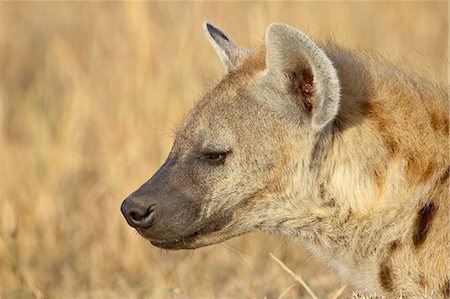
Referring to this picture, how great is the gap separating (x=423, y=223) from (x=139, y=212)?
3.07 ft

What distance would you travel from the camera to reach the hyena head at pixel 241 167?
3.38 meters

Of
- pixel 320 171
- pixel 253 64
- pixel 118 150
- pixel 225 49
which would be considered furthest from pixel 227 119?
pixel 118 150

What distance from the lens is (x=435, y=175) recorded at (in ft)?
10.9

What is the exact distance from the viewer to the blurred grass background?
17.6 feet

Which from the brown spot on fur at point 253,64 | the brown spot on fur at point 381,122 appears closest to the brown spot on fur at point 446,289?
the brown spot on fur at point 381,122

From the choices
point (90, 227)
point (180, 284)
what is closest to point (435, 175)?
point (180, 284)

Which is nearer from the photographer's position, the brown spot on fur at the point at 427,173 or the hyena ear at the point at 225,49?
the brown spot on fur at the point at 427,173

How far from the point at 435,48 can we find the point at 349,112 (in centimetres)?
447

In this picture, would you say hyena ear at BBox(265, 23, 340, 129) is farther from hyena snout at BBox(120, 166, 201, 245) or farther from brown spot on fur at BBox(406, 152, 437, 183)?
hyena snout at BBox(120, 166, 201, 245)

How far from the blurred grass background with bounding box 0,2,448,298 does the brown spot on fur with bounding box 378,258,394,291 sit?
4.28 ft

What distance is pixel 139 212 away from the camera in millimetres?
3377

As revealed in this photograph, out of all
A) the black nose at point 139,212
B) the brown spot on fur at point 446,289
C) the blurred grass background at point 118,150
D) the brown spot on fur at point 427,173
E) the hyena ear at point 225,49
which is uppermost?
the hyena ear at point 225,49

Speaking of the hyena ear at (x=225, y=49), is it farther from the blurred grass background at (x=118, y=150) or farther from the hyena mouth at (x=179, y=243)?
the blurred grass background at (x=118, y=150)

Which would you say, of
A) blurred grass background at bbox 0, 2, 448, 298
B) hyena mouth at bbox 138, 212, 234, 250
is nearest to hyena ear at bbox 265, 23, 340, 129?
hyena mouth at bbox 138, 212, 234, 250
